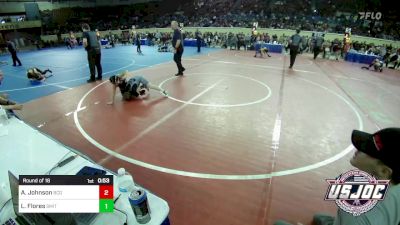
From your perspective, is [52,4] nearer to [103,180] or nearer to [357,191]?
[103,180]

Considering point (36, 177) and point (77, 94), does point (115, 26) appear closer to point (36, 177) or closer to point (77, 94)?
point (77, 94)

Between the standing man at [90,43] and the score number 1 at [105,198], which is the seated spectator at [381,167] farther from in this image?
the standing man at [90,43]

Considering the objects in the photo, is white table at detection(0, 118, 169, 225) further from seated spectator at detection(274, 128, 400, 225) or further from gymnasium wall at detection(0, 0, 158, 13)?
gymnasium wall at detection(0, 0, 158, 13)

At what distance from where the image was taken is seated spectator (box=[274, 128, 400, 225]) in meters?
1.40

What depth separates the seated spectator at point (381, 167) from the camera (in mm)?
1402

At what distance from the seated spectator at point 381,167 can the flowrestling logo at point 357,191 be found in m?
0.04

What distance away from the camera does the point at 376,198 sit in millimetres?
1505

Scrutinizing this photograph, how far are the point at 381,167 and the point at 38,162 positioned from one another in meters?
2.92

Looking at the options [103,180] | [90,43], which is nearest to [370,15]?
[90,43]

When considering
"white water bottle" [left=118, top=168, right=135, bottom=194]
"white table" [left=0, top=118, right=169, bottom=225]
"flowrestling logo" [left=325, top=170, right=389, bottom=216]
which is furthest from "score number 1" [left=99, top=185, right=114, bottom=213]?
"flowrestling logo" [left=325, top=170, right=389, bottom=216]

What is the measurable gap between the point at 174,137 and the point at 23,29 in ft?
116

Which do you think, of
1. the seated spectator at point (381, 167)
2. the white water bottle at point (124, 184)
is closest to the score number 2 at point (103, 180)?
the white water bottle at point (124, 184)
